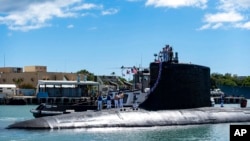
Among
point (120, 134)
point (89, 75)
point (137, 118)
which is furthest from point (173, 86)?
point (89, 75)

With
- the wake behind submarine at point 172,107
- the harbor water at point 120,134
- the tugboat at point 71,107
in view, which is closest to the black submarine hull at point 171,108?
the wake behind submarine at point 172,107

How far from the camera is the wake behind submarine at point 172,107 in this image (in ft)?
79.7

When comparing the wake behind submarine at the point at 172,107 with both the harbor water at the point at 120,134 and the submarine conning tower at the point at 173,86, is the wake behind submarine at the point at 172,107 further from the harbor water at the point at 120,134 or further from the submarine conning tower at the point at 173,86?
the harbor water at the point at 120,134

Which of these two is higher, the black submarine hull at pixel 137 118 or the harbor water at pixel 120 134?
the black submarine hull at pixel 137 118

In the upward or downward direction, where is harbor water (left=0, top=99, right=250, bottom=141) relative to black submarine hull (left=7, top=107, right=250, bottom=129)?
downward

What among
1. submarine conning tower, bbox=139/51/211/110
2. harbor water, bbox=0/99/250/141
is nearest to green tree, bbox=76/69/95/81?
submarine conning tower, bbox=139/51/211/110

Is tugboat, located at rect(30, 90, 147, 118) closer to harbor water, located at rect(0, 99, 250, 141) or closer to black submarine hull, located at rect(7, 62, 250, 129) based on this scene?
black submarine hull, located at rect(7, 62, 250, 129)

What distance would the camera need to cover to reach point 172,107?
92.1ft

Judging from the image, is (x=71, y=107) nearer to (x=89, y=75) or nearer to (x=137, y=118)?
(x=137, y=118)

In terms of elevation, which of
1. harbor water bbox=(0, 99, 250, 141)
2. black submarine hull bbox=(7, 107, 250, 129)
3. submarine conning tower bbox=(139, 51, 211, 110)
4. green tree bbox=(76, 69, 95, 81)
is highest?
green tree bbox=(76, 69, 95, 81)

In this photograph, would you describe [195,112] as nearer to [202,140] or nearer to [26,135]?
[202,140]

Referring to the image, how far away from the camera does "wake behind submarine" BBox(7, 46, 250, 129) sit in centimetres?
2429

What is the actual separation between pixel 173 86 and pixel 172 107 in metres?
1.30

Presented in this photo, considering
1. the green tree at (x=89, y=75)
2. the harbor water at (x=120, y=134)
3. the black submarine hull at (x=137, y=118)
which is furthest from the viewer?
the green tree at (x=89, y=75)
